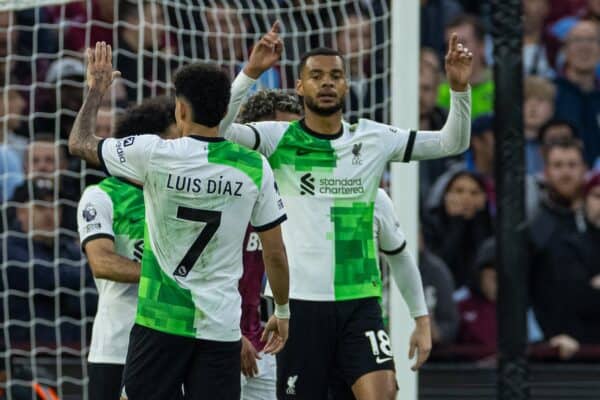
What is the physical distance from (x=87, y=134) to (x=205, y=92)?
20.8 inches

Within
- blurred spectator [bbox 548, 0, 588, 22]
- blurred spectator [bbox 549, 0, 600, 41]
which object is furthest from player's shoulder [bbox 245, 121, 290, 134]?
blurred spectator [bbox 548, 0, 588, 22]

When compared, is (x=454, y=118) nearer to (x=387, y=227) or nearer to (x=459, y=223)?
(x=387, y=227)

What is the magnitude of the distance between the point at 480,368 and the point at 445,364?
0.30 meters

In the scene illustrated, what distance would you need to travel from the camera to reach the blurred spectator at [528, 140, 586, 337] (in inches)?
426

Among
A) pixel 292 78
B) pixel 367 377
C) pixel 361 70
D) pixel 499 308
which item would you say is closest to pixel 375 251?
pixel 367 377

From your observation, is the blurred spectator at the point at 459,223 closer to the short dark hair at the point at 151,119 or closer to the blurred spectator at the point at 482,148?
the blurred spectator at the point at 482,148

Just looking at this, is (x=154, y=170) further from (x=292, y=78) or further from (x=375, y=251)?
(x=292, y=78)

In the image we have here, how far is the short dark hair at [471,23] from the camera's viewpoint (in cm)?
1245

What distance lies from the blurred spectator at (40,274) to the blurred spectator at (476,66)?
333 centimetres

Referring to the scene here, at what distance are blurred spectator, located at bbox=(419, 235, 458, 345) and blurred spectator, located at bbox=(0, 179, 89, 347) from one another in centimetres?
219

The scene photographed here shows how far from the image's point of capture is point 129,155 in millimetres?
6391

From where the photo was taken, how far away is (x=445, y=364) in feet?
34.7

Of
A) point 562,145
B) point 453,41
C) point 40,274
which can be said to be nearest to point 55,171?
point 40,274

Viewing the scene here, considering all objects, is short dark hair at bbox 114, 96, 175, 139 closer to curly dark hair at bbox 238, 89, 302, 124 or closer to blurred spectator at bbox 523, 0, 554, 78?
curly dark hair at bbox 238, 89, 302, 124
